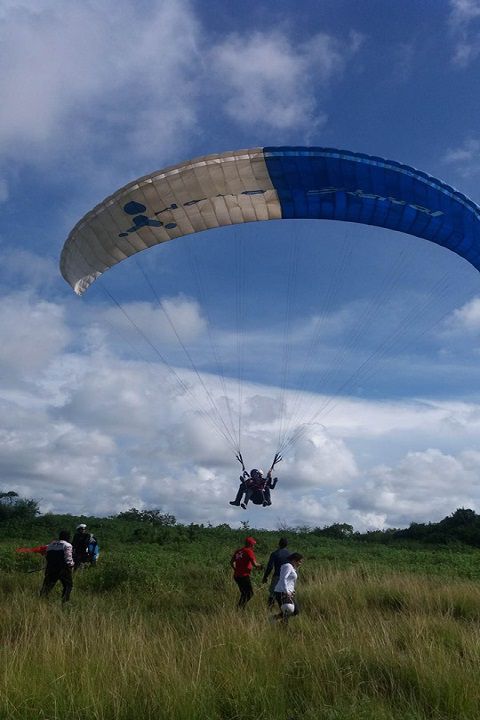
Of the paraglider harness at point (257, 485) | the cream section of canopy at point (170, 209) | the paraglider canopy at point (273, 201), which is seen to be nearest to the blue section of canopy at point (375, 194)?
the paraglider canopy at point (273, 201)

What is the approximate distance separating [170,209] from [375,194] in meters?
4.41

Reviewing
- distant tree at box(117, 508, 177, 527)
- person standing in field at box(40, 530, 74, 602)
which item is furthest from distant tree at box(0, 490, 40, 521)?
person standing in field at box(40, 530, 74, 602)

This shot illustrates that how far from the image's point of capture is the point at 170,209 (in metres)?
13.5

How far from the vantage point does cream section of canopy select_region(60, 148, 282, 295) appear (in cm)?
1280

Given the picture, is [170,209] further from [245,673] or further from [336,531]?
[336,531]

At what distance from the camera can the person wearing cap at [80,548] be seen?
14016mm

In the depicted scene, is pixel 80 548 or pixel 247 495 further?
pixel 247 495

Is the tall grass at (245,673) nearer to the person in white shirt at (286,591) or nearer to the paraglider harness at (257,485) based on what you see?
the person in white shirt at (286,591)

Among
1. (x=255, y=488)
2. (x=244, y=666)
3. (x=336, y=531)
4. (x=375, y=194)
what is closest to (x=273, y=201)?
(x=375, y=194)

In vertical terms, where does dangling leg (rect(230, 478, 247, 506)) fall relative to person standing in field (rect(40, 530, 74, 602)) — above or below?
above

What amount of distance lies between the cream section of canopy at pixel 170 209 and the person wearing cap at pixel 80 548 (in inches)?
223

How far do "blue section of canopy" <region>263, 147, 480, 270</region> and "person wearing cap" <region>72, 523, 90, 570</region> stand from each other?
345 inches

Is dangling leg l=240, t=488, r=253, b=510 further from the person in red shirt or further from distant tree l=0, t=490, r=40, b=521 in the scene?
distant tree l=0, t=490, r=40, b=521

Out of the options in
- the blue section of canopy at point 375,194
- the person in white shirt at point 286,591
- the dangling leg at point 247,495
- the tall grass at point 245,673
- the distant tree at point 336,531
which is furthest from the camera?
the distant tree at point 336,531
